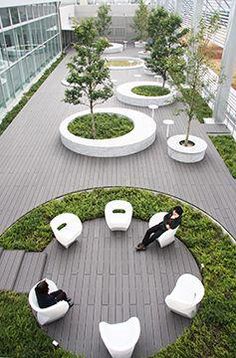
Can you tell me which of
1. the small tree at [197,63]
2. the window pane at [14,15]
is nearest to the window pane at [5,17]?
the window pane at [14,15]

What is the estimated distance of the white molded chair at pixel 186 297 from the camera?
5184 millimetres

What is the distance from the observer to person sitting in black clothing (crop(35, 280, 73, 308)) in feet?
16.0

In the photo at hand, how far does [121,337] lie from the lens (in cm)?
474

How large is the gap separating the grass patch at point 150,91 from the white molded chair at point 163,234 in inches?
388

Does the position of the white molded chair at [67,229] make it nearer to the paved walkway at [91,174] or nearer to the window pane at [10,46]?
the paved walkway at [91,174]

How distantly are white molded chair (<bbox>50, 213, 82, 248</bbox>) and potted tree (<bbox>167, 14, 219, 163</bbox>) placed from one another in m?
4.78

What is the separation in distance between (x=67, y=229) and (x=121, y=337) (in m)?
2.76

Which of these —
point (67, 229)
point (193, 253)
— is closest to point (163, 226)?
point (193, 253)

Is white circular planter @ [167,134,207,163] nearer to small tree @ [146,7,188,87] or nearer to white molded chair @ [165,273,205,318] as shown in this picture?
white molded chair @ [165,273,205,318]

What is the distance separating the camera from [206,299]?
5590 millimetres

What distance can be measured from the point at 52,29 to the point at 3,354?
24262 millimetres

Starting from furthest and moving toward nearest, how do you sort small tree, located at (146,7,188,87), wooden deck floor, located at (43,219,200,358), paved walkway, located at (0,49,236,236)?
small tree, located at (146,7,188,87) → paved walkway, located at (0,49,236,236) → wooden deck floor, located at (43,219,200,358)

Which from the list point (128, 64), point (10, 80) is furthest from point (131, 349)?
point (128, 64)

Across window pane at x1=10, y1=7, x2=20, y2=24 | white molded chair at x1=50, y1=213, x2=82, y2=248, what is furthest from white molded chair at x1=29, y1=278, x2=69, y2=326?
window pane at x1=10, y1=7, x2=20, y2=24
